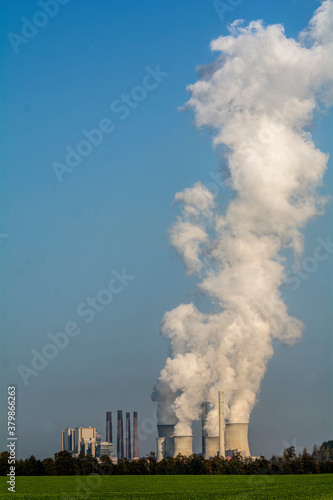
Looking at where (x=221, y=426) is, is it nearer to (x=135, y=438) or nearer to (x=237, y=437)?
(x=237, y=437)

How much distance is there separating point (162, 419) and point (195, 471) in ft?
110

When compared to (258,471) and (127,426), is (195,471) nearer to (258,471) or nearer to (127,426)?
(258,471)

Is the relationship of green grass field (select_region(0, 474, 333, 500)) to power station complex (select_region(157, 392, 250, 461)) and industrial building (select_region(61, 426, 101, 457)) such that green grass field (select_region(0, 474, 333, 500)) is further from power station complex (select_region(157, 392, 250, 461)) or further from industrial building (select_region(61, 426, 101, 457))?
industrial building (select_region(61, 426, 101, 457))

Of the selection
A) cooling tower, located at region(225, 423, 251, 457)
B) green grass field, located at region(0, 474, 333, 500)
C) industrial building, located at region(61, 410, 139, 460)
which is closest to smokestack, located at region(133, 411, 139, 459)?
industrial building, located at region(61, 410, 139, 460)

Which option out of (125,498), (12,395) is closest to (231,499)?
(125,498)

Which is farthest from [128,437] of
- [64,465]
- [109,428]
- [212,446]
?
[64,465]

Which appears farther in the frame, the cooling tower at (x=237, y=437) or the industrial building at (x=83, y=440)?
the industrial building at (x=83, y=440)

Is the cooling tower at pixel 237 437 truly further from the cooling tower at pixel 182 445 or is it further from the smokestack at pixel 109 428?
the smokestack at pixel 109 428

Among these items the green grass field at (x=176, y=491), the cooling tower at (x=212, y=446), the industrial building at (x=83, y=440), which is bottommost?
the green grass field at (x=176, y=491)

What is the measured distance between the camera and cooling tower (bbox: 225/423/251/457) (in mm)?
96812

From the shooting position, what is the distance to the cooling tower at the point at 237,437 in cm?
9681

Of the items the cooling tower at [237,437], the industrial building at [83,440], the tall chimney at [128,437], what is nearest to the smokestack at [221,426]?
the cooling tower at [237,437]

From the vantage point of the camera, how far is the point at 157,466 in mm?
72750

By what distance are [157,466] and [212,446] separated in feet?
97.7
